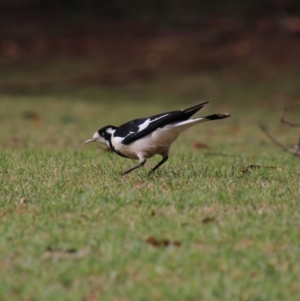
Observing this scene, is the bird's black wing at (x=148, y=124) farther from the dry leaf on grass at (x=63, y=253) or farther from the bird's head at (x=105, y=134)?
the dry leaf on grass at (x=63, y=253)

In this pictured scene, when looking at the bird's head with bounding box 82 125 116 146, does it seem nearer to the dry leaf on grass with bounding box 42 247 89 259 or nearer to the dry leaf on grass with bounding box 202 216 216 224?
the dry leaf on grass with bounding box 202 216 216 224

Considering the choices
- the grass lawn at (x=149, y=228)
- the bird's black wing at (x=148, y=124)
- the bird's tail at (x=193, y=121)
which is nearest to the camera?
the grass lawn at (x=149, y=228)

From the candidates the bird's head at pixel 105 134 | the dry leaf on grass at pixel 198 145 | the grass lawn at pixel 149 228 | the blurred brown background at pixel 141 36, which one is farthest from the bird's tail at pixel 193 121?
the blurred brown background at pixel 141 36

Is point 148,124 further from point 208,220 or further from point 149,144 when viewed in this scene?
point 208,220

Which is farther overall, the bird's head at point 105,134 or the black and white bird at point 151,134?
the bird's head at point 105,134

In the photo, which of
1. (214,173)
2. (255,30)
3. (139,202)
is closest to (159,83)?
(255,30)

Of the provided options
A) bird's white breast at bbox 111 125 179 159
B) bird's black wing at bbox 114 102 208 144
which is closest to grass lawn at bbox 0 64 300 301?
bird's white breast at bbox 111 125 179 159

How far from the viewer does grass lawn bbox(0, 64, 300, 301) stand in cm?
451

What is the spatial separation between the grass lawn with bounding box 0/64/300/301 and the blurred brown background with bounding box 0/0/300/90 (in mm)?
14500

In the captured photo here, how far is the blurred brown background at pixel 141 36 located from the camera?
2511cm

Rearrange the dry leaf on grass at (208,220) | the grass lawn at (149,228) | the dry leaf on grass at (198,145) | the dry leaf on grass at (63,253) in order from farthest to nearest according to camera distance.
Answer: the dry leaf on grass at (198,145) → the dry leaf on grass at (208,220) → the dry leaf on grass at (63,253) → the grass lawn at (149,228)

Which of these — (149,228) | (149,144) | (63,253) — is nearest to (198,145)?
(149,144)

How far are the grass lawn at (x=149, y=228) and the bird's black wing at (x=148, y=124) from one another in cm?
39

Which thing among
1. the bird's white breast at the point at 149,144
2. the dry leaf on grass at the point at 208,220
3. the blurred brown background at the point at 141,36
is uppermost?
the blurred brown background at the point at 141,36
